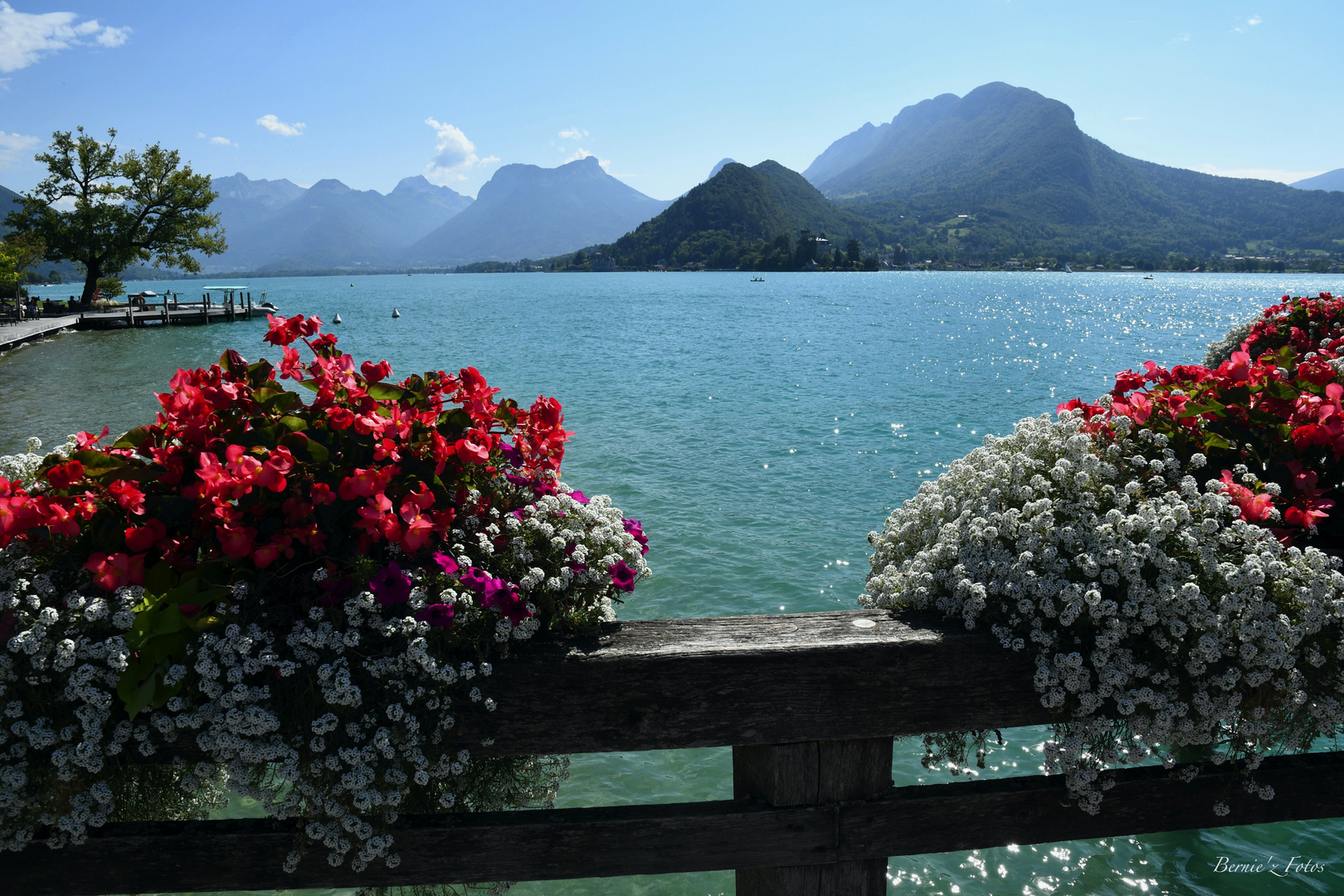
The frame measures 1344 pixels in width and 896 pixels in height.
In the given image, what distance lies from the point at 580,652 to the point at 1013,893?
357cm

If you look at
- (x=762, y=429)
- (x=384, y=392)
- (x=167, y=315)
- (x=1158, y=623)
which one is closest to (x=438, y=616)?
(x=384, y=392)

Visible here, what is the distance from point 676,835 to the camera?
82.2 inches

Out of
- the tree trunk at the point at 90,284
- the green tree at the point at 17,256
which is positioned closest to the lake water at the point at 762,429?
the green tree at the point at 17,256

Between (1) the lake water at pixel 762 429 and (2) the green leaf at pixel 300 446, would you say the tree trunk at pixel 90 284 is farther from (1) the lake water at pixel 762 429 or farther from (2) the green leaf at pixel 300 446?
(2) the green leaf at pixel 300 446

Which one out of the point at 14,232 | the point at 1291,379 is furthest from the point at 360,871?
the point at 14,232

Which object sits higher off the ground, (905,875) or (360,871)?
(360,871)

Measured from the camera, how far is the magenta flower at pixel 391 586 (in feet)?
6.07

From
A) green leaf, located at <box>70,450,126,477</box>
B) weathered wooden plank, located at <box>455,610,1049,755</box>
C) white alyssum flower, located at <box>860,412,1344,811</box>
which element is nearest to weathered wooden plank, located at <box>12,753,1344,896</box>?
white alyssum flower, located at <box>860,412,1344,811</box>

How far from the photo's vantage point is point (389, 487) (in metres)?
2.01

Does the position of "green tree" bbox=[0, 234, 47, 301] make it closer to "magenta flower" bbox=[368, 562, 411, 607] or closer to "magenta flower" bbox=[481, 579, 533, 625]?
"magenta flower" bbox=[368, 562, 411, 607]

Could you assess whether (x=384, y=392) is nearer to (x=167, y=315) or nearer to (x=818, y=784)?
(x=818, y=784)

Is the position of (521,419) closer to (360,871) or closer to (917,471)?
(360,871)

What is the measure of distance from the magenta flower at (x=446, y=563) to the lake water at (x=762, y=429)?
3.03 metres
